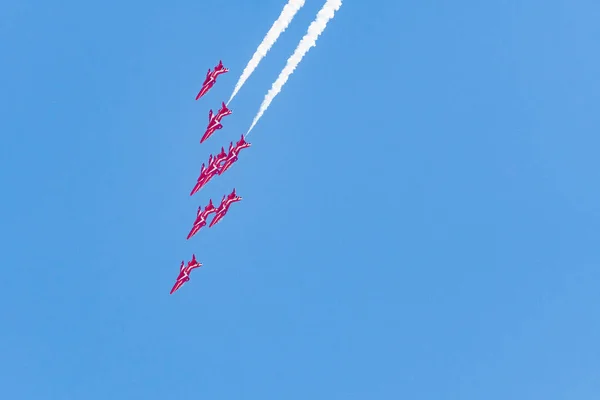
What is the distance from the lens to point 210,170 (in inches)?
3425

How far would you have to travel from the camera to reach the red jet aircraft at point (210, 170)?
8612 cm

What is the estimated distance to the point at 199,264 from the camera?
288 ft

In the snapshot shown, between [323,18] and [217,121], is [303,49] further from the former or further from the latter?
[217,121]

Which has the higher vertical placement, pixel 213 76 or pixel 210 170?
pixel 213 76

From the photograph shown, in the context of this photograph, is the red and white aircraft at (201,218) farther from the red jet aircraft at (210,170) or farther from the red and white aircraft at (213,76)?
the red and white aircraft at (213,76)

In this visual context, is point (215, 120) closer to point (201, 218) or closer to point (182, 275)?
point (201, 218)

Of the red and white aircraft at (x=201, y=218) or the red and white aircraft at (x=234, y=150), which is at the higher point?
the red and white aircraft at (x=234, y=150)

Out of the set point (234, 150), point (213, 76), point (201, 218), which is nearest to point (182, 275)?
point (201, 218)

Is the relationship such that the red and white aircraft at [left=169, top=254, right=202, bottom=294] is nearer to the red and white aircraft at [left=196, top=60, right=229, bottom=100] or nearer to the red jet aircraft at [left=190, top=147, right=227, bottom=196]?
the red jet aircraft at [left=190, top=147, right=227, bottom=196]

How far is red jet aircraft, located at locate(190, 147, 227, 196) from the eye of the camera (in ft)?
283

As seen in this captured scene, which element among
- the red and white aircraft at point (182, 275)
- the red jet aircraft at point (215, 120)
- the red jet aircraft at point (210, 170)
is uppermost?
the red jet aircraft at point (215, 120)

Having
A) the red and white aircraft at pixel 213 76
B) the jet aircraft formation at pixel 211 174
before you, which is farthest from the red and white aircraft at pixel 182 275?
the red and white aircraft at pixel 213 76

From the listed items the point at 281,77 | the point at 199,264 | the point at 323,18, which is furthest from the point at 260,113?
the point at 199,264

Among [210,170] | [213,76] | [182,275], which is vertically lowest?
[182,275]
